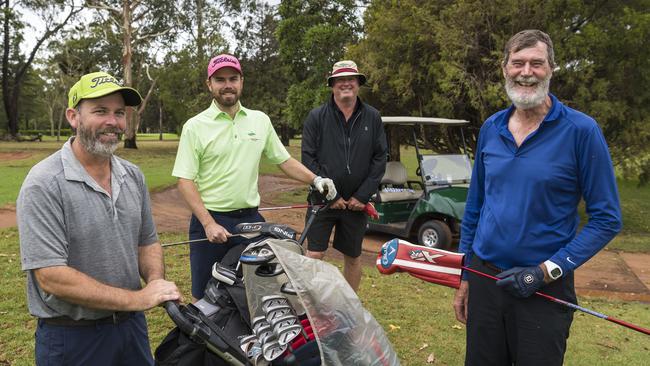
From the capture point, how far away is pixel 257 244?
2.18 m

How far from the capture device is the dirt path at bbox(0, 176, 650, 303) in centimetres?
611

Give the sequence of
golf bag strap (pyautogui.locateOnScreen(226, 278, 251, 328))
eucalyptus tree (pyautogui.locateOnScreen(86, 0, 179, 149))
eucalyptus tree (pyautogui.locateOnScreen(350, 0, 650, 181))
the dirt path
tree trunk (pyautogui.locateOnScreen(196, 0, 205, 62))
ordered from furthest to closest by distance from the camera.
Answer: tree trunk (pyautogui.locateOnScreen(196, 0, 205, 62)) → eucalyptus tree (pyautogui.locateOnScreen(86, 0, 179, 149)) → eucalyptus tree (pyautogui.locateOnScreen(350, 0, 650, 181)) → the dirt path → golf bag strap (pyautogui.locateOnScreen(226, 278, 251, 328))

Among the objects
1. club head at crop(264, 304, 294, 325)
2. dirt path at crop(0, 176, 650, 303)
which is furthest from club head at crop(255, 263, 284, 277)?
dirt path at crop(0, 176, 650, 303)

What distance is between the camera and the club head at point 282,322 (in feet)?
6.64

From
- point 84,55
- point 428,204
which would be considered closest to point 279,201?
point 428,204

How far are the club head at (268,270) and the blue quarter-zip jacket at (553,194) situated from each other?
38.8 inches

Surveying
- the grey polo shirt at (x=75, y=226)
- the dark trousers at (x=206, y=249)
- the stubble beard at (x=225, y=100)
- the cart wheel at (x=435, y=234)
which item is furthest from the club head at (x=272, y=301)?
the cart wheel at (x=435, y=234)

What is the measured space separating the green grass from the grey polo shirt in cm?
203

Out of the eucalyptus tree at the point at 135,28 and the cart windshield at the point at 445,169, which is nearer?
the cart windshield at the point at 445,169

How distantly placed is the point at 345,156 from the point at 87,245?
2529 millimetres

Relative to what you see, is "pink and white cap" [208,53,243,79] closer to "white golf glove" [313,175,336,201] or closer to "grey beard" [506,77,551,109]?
"white golf glove" [313,175,336,201]

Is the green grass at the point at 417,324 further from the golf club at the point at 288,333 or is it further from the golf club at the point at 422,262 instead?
the golf club at the point at 288,333

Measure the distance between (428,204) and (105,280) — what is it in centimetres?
564

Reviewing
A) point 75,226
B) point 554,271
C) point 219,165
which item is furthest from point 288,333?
point 219,165
